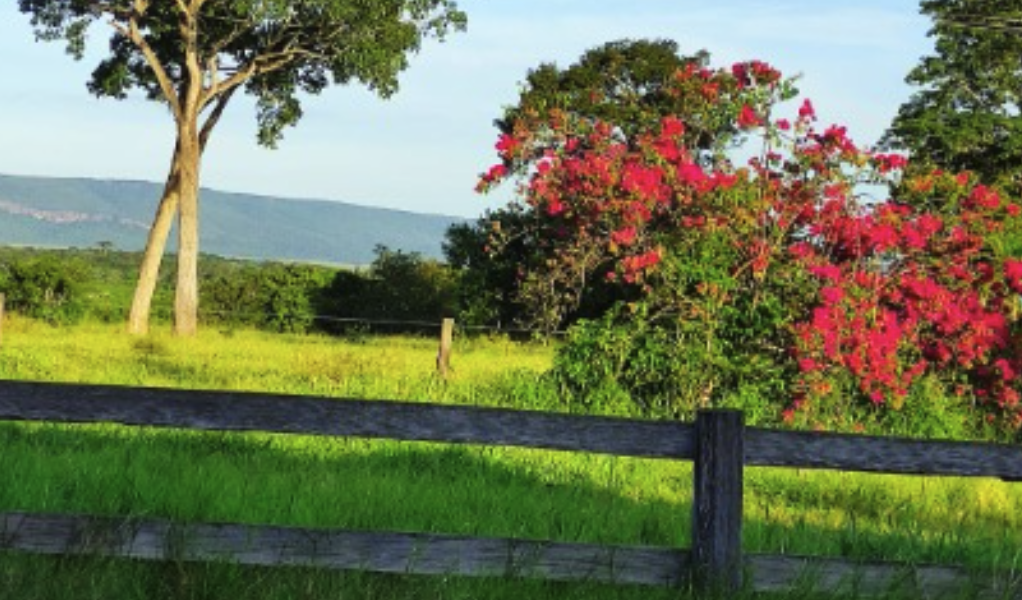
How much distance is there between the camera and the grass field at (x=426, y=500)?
243 inches

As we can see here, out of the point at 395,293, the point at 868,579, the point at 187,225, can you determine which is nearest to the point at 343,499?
the point at 868,579

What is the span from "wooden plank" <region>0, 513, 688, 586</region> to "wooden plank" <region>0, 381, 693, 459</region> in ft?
1.44

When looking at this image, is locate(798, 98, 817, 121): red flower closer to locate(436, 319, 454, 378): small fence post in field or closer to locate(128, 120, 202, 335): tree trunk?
locate(436, 319, 454, 378): small fence post in field

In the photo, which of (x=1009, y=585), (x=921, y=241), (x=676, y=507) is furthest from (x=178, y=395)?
(x=921, y=241)

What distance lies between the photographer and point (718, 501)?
19.9 ft

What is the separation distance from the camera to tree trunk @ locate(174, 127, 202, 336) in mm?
35719

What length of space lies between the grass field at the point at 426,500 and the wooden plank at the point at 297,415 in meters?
0.65

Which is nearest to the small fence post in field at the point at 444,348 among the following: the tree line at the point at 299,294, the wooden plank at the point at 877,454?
the wooden plank at the point at 877,454

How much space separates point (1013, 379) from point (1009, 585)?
10.6 metres

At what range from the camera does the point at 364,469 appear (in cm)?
1084

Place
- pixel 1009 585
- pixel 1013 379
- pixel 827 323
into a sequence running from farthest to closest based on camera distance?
pixel 1013 379, pixel 827 323, pixel 1009 585

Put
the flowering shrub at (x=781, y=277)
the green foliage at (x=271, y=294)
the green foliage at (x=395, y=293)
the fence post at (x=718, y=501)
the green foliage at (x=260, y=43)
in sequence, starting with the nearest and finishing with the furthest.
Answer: the fence post at (x=718, y=501) → the flowering shrub at (x=781, y=277) → the green foliage at (x=260, y=43) → the green foliage at (x=395, y=293) → the green foliage at (x=271, y=294)

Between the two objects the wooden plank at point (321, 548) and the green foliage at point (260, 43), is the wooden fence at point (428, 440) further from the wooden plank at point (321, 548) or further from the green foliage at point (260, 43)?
the green foliage at point (260, 43)

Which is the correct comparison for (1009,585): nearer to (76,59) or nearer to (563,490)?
(563,490)
